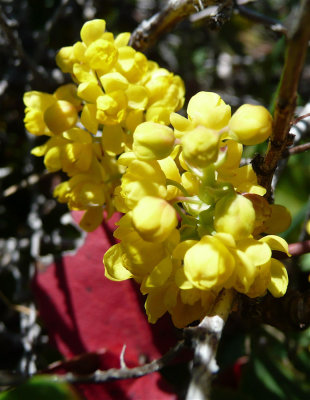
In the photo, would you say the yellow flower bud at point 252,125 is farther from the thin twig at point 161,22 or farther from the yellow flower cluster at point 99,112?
the thin twig at point 161,22

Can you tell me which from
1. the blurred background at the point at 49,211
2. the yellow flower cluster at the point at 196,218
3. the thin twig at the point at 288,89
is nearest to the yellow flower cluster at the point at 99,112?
the yellow flower cluster at the point at 196,218

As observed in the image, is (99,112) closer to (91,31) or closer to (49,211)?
(91,31)

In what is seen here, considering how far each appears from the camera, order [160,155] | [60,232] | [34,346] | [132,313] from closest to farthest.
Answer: [160,155] → [132,313] → [34,346] → [60,232]

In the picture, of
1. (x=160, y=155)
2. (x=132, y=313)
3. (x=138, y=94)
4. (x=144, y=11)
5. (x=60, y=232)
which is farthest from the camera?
(x=144, y=11)

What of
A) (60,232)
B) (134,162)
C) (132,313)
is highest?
(134,162)

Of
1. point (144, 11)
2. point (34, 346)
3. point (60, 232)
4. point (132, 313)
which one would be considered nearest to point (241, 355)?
point (132, 313)

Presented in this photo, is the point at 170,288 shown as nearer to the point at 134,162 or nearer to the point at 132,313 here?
the point at 134,162
